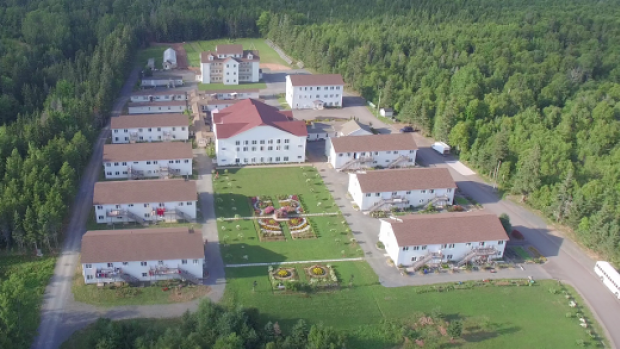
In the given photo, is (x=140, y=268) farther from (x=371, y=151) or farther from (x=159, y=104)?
(x=159, y=104)

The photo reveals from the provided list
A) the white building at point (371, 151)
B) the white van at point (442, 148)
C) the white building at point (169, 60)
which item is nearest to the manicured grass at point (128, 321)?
the white building at point (371, 151)

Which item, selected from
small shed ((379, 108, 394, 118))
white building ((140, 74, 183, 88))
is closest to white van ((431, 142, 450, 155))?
small shed ((379, 108, 394, 118))

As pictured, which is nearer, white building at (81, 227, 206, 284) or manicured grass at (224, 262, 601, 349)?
Answer: manicured grass at (224, 262, 601, 349)

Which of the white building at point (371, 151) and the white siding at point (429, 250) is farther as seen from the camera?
the white building at point (371, 151)

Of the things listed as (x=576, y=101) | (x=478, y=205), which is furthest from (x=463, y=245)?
(x=576, y=101)

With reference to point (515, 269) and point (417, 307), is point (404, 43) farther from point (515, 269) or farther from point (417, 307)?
point (417, 307)

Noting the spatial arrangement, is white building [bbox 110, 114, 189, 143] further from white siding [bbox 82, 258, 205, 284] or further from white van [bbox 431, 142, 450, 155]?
white van [bbox 431, 142, 450, 155]

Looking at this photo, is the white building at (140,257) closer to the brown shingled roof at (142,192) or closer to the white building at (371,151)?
the brown shingled roof at (142,192)
